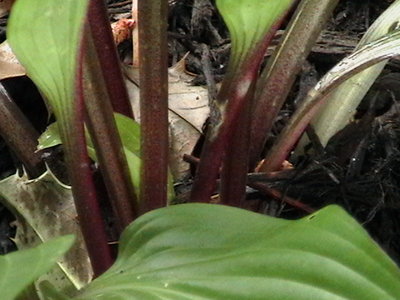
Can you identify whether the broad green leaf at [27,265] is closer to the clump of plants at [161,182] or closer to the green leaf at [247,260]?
the clump of plants at [161,182]

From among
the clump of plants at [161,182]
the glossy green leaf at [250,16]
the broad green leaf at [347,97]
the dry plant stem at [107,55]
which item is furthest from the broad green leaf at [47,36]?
the broad green leaf at [347,97]

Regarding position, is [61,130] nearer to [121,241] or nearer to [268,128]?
[121,241]

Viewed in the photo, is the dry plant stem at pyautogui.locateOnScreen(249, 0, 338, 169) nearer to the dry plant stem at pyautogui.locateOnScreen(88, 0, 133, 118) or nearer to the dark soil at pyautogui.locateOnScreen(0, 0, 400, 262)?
the dark soil at pyautogui.locateOnScreen(0, 0, 400, 262)

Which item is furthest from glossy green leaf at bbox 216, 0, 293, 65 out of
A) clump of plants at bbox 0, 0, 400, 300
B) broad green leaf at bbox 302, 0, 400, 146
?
broad green leaf at bbox 302, 0, 400, 146

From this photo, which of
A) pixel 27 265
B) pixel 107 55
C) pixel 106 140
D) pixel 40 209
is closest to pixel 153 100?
pixel 106 140

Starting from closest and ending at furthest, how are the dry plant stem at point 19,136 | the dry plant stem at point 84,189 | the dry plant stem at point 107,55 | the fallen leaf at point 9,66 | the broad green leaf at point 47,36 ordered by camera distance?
the broad green leaf at point 47,36
the dry plant stem at point 84,189
the dry plant stem at point 107,55
the dry plant stem at point 19,136
the fallen leaf at point 9,66

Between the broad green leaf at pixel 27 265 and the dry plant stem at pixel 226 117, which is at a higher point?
the broad green leaf at pixel 27 265

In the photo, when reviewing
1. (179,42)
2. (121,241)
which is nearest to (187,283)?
(121,241)
